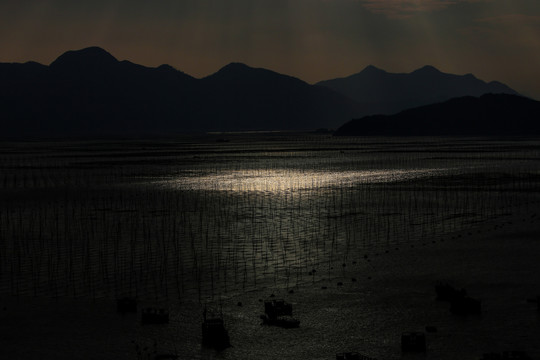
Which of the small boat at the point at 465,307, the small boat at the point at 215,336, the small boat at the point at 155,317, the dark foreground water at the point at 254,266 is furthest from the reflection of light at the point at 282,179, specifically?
the small boat at the point at 215,336

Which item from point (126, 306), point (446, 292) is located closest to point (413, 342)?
point (446, 292)

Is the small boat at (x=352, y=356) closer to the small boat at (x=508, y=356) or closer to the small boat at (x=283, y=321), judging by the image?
the small boat at (x=508, y=356)

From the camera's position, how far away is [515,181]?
85.9 m

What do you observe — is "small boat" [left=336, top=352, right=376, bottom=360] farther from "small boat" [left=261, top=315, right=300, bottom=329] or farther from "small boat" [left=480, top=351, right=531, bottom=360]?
"small boat" [left=261, top=315, right=300, bottom=329]

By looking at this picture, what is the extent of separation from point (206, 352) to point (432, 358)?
8060mm

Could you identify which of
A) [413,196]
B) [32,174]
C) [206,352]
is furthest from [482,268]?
[32,174]

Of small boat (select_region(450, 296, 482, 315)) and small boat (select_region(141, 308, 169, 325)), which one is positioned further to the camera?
small boat (select_region(450, 296, 482, 315))

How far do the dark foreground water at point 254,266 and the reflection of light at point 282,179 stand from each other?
13.2 feet

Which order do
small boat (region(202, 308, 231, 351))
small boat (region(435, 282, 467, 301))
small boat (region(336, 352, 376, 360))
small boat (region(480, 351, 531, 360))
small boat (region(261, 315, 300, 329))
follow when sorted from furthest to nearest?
small boat (region(435, 282, 467, 301)), small boat (region(261, 315, 300, 329)), small boat (region(202, 308, 231, 351)), small boat (region(336, 352, 376, 360)), small boat (region(480, 351, 531, 360))

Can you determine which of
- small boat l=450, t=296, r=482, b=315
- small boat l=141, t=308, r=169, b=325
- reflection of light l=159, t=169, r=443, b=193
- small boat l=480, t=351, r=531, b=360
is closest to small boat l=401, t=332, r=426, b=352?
small boat l=480, t=351, r=531, b=360

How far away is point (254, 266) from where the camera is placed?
125 feet

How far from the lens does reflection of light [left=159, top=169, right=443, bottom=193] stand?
85312 mm

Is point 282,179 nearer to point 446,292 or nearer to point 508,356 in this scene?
point 446,292

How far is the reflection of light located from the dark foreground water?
13.2 ft
